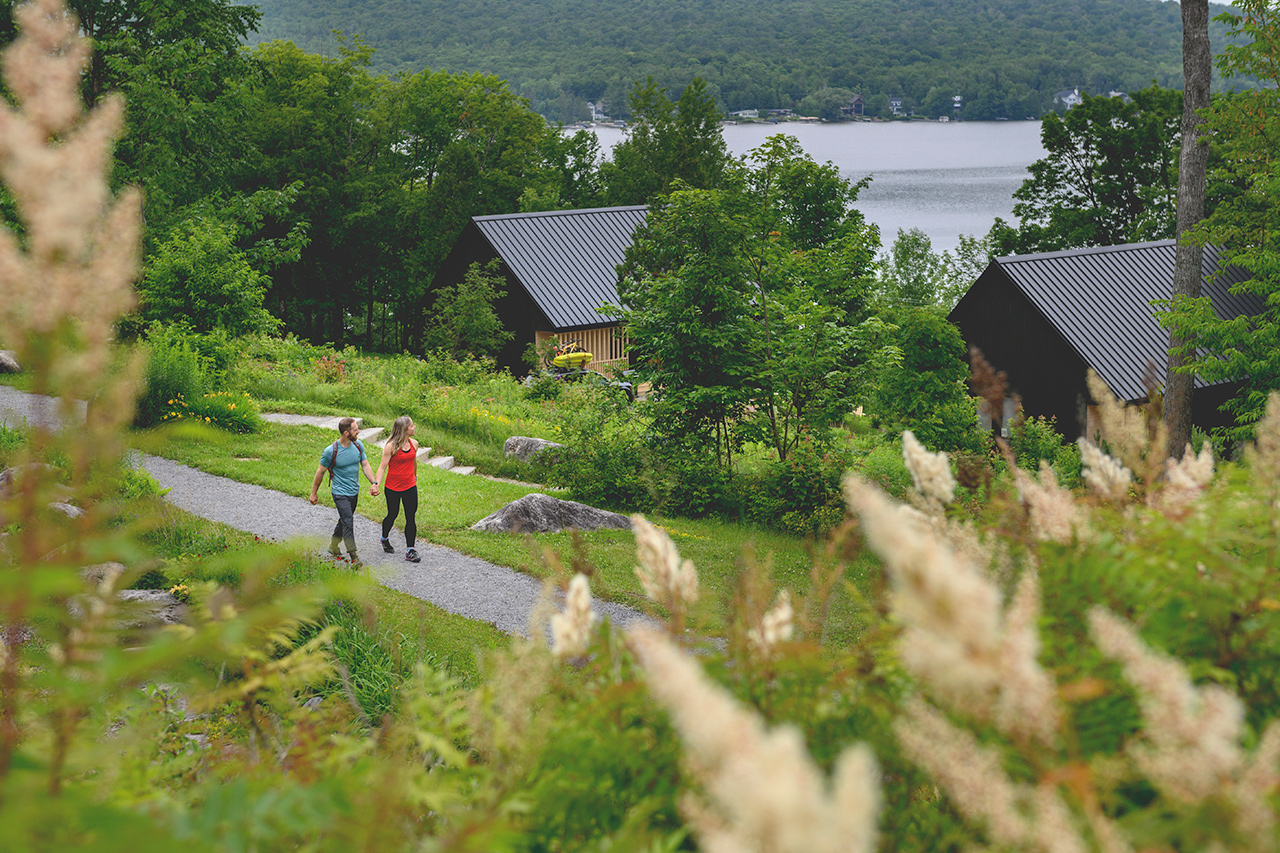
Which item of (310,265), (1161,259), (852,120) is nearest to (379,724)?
(1161,259)

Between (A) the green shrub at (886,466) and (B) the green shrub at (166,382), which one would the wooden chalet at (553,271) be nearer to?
(A) the green shrub at (886,466)

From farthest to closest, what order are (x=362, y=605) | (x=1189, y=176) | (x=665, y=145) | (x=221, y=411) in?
(x=665, y=145) < (x=221, y=411) < (x=1189, y=176) < (x=362, y=605)

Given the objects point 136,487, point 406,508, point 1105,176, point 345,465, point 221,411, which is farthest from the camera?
point 1105,176

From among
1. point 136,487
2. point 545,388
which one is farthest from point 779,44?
point 136,487

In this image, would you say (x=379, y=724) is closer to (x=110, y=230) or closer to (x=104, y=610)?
(x=104, y=610)

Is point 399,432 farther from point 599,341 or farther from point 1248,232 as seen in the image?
point 599,341

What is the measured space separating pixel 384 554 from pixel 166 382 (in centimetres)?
671

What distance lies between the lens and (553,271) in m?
32.2

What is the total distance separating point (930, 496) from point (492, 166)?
44855 mm

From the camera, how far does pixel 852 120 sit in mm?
100000

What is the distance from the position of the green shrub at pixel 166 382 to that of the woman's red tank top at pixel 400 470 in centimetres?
643

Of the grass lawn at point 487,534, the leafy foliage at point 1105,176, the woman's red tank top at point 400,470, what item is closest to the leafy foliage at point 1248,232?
the grass lawn at point 487,534

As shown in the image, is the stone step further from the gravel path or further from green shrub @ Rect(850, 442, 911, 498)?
green shrub @ Rect(850, 442, 911, 498)

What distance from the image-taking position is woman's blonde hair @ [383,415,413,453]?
37.0 feet
